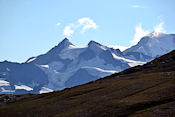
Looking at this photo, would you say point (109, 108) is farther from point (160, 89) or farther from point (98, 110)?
point (160, 89)

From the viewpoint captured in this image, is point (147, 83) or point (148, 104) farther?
point (147, 83)

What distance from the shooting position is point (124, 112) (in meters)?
84.4

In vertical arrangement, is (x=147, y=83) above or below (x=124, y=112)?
above

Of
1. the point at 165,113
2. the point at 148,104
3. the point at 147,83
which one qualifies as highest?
the point at 147,83

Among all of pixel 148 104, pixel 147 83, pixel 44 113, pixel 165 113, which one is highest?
pixel 147 83

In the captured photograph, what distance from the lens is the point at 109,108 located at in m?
91.6

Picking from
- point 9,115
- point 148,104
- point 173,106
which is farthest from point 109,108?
point 9,115

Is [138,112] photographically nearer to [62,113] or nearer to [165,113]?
[165,113]

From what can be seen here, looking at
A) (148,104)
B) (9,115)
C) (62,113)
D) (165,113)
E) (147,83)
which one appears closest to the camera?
(165,113)

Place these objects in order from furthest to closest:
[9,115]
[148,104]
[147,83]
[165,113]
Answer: [147,83], [9,115], [148,104], [165,113]

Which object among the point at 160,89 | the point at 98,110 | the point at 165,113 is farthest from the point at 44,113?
the point at 165,113

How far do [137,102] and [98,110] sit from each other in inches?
408

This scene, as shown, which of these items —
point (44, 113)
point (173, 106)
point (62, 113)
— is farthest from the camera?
point (44, 113)

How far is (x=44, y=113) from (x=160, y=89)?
3472cm
